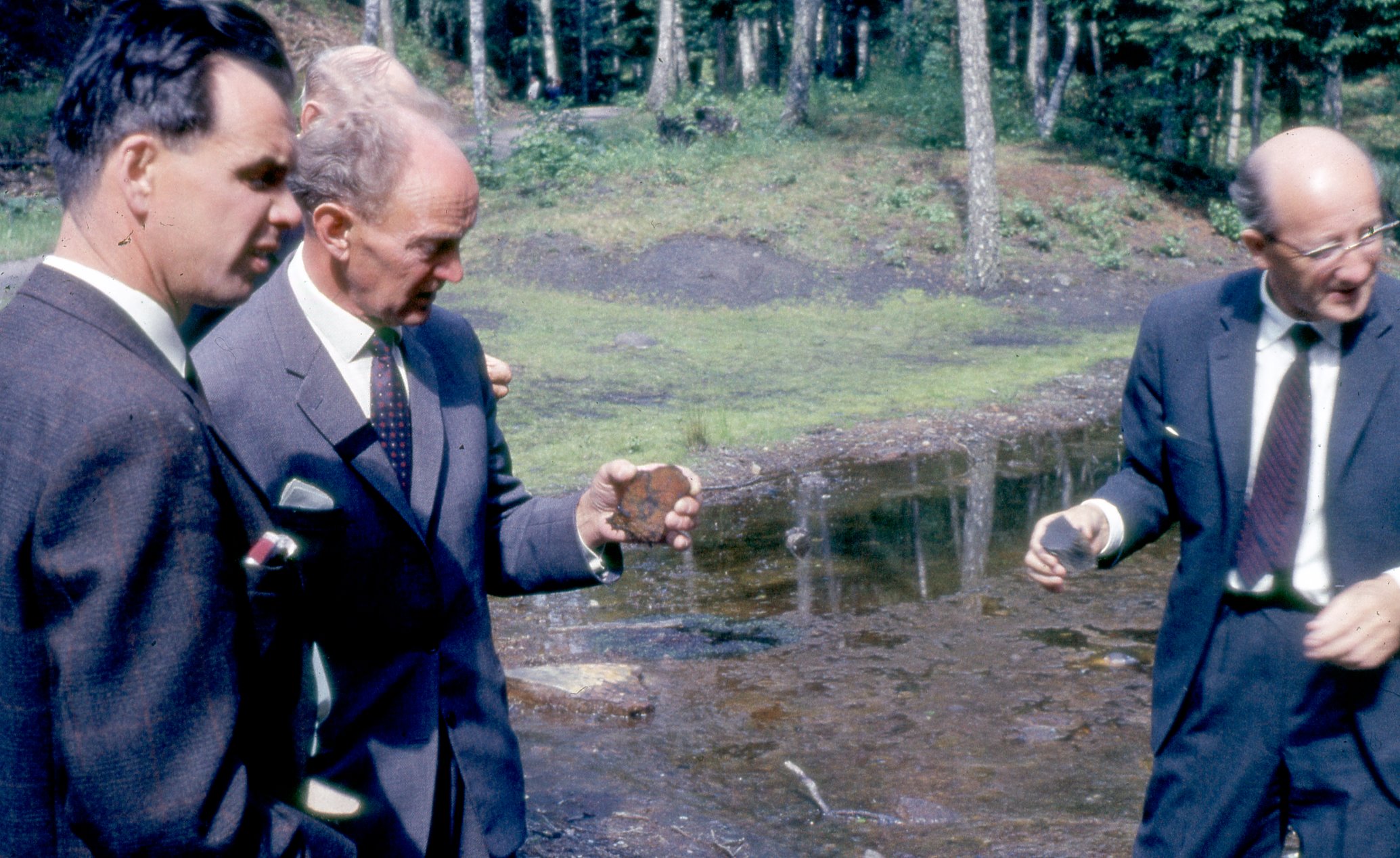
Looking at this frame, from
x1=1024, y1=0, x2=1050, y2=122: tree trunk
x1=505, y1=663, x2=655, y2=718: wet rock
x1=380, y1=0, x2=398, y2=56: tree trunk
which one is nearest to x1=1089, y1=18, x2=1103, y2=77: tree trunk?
x1=1024, y1=0, x2=1050, y2=122: tree trunk

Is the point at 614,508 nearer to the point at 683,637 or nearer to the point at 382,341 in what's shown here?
the point at 382,341

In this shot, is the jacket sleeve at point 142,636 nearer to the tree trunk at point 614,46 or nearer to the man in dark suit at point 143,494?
the man in dark suit at point 143,494

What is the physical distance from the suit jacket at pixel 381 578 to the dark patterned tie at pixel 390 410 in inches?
1.1

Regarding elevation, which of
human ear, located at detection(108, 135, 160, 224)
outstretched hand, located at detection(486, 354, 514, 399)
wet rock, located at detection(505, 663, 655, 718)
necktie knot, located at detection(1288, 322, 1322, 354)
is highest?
human ear, located at detection(108, 135, 160, 224)

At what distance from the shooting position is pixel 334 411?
2.21 m

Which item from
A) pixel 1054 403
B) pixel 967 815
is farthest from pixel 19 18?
pixel 967 815

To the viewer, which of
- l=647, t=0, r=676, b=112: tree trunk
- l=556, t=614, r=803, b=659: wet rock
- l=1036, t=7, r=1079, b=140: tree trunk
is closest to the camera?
l=556, t=614, r=803, b=659: wet rock

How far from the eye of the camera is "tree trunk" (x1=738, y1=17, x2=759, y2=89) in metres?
34.0

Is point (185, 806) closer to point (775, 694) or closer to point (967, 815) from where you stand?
point (967, 815)

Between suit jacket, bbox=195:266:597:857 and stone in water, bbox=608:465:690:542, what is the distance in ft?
1.01

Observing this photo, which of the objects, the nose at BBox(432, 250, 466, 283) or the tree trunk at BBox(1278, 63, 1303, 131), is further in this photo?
the tree trunk at BBox(1278, 63, 1303, 131)

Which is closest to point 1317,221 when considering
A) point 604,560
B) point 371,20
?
point 604,560

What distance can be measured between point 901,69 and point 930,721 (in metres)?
30.4

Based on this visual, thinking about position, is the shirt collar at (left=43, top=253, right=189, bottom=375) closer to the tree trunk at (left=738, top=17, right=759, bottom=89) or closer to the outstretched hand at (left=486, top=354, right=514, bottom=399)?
the outstretched hand at (left=486, top=354, right=514, bottom=399)
